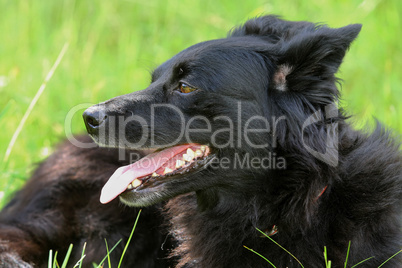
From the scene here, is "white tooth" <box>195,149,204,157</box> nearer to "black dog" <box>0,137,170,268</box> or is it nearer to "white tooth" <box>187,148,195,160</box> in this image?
"white tooth" <box>187,148,195,160</box>

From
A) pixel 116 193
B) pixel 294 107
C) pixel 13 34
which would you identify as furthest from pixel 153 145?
pixel 13 34

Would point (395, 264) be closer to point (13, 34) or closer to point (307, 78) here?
point (307, 78)

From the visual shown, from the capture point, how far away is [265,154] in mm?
2883

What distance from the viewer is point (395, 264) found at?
2826mm

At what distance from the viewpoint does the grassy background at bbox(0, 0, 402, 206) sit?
17.9 ft

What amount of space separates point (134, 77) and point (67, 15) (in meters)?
1.75

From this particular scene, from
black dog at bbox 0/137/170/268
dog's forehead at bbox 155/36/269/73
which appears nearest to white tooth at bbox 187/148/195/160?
dog's forehead at bbox 155/36/269/73

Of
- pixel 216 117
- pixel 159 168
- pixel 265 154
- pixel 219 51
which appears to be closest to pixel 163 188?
pixel 159 168

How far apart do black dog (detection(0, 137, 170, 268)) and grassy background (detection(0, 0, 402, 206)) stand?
118 centimetres

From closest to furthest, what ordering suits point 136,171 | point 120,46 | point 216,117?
1. point 216,117
2. point 136,171
3. point 120,46

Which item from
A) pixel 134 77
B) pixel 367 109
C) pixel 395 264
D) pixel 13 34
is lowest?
pixel 395 264

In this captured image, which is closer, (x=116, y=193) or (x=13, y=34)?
(x=116, y=193)

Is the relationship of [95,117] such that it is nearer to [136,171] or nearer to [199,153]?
[136,171]

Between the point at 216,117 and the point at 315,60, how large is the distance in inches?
25.1
